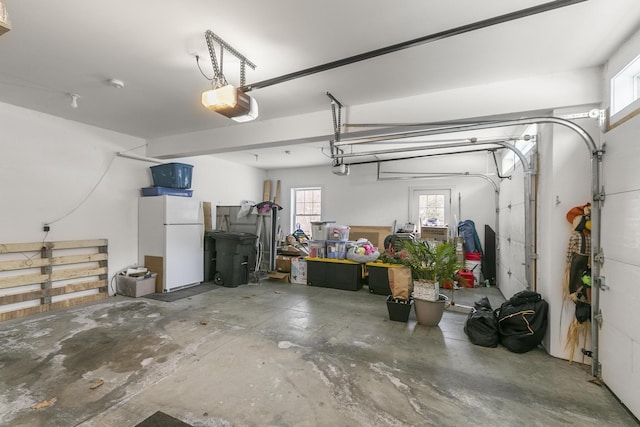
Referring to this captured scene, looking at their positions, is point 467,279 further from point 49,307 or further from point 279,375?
point 49,307

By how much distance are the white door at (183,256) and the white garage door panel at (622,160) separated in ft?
18.7

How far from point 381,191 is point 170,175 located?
16.0 ft

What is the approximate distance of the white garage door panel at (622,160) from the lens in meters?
1.97

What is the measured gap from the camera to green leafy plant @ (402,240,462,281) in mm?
3469

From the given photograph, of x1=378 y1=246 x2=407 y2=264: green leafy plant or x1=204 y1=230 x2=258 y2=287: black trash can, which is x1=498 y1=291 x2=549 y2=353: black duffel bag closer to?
x1=378 y1=246 x2=407 y2=264: green leafy plant

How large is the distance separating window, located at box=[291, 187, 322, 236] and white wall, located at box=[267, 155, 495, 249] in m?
0.16

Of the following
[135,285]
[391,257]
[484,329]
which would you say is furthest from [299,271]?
[484,329]

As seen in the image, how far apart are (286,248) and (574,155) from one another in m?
5.18

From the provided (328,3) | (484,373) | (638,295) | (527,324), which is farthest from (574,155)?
(328,3)

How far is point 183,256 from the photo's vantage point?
5273 millimetres

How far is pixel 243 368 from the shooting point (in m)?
2.51

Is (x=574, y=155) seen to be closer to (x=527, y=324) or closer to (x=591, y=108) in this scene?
(x=591, y=108)

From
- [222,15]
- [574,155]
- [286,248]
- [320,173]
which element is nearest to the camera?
[222,15]

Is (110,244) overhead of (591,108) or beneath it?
beneath
